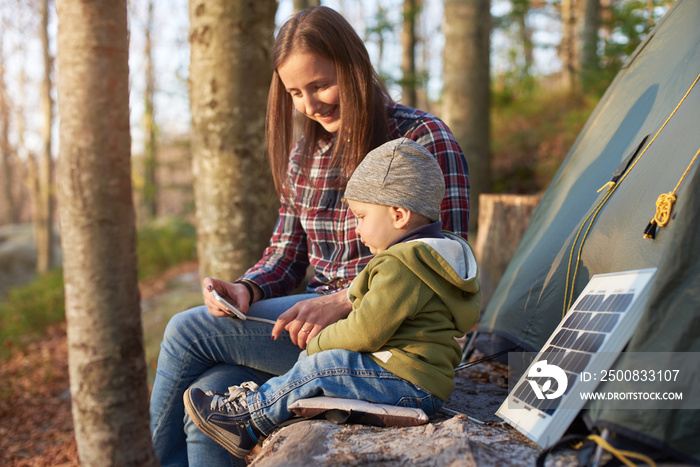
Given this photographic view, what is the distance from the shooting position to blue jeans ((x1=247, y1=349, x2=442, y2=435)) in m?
1.77

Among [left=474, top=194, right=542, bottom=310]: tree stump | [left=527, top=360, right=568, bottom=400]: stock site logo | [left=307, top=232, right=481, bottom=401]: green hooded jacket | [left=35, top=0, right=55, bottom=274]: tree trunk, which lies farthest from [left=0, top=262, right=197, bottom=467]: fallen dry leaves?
[left=35, top=0, right=55, bottom=274]: tree trunk

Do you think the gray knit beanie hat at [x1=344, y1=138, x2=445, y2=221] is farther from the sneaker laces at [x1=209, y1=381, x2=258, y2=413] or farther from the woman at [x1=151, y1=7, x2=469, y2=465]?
the sneaker laces at [x1=209, y1=381, x2=258, y2=413]

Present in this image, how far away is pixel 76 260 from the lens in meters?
2.08

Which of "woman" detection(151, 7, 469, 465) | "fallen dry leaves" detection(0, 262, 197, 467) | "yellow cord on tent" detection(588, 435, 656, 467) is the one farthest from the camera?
"fallen dry leaves" detection(0, 262, 197, 467)

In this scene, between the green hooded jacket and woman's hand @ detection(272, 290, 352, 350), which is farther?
woman's hand @ detection(272, 290, 352, 350)

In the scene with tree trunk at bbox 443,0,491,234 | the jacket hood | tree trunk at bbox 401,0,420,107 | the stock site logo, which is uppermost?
tree trunk at bbox 401,0,420,107

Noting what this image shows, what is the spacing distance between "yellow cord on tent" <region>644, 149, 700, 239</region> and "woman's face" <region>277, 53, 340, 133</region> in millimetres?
1195

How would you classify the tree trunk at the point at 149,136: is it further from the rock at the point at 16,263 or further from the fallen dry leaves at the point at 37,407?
the fallen dry leaves at the point at 37,407

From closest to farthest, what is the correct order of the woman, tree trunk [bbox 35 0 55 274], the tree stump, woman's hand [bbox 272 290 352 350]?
woman's hand [bbox 272 290 352 350], the woman, the tree stump, tree trunk [bbox 35 0 55 274]

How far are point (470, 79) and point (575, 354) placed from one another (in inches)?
212

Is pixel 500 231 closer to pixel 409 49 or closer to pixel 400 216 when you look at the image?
pixel 400 216

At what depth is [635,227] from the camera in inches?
72.7

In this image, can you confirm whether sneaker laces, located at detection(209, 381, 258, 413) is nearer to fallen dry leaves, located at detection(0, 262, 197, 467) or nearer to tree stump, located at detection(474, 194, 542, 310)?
fallen dry leaves, located at detection(0, 262, 197, 467)

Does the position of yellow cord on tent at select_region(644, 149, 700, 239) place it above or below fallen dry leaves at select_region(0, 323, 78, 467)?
above
